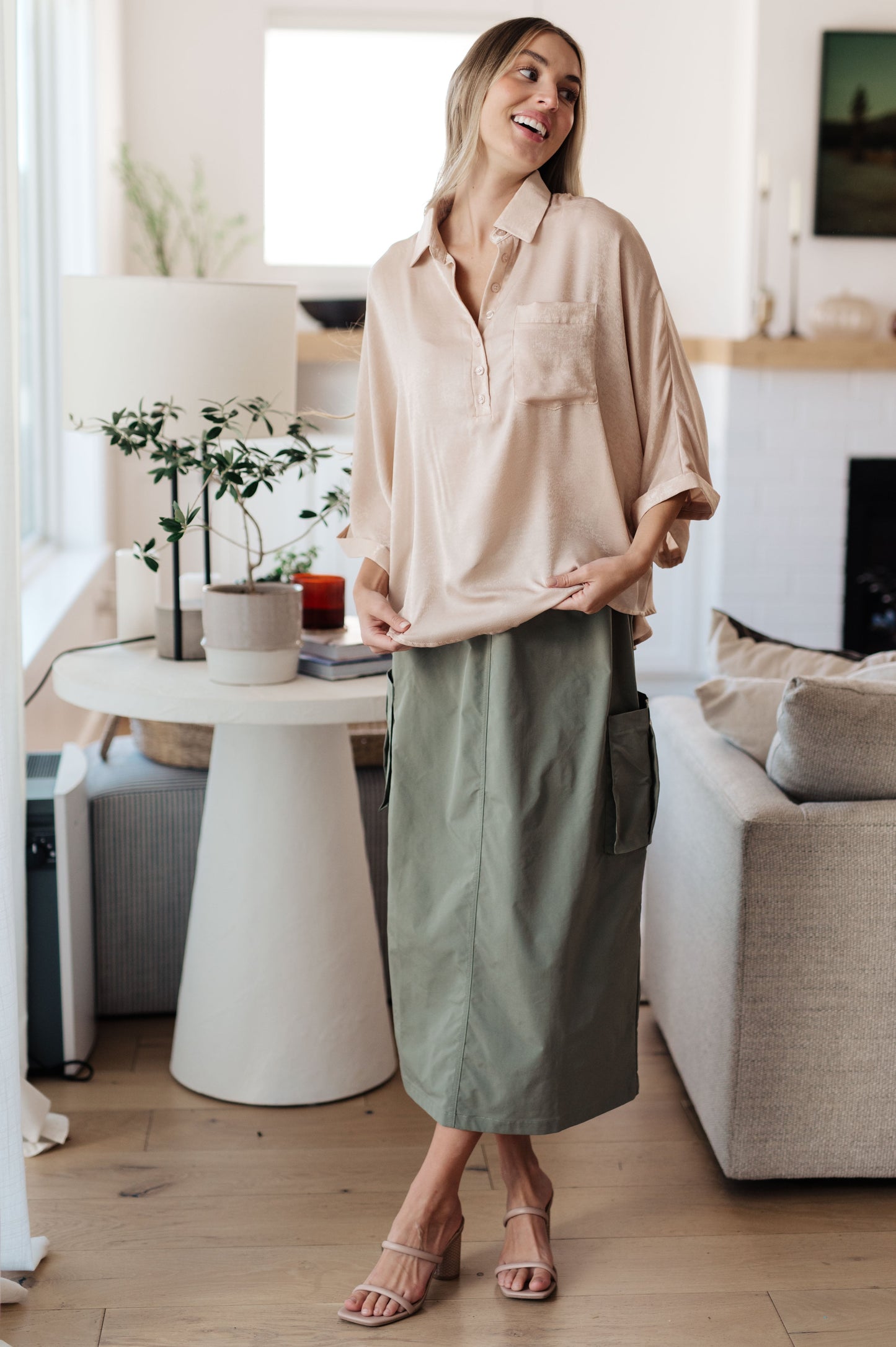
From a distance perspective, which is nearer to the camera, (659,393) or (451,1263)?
(659,393)

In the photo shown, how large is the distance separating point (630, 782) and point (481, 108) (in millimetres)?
779

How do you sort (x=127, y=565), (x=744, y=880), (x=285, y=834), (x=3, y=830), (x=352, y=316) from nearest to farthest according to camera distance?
(x=3, y=830) < (x=744, y=880) < (x=285, y=834) < (x=127, y=565) < (x=352, y=316)

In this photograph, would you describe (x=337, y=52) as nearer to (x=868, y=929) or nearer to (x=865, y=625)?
(x=865, y=625)

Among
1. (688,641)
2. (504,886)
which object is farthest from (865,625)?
(504,886)

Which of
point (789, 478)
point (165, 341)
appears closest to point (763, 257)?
point (789, 478)

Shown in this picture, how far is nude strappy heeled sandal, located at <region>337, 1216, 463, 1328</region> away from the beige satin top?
2.40ft

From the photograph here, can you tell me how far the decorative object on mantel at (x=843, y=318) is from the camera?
186 inches

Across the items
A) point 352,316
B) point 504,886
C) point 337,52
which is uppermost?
point 337,52

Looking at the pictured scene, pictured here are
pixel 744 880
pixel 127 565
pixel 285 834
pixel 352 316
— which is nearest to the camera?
pixel 744 880

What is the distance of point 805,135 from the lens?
4.73m

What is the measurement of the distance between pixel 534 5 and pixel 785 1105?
14.0 ft

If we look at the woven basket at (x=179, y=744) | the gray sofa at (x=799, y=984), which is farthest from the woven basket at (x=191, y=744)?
the gray sofa at (x=799, y=984)

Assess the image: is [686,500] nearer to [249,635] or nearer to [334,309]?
[249,635]

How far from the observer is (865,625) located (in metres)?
4.95
